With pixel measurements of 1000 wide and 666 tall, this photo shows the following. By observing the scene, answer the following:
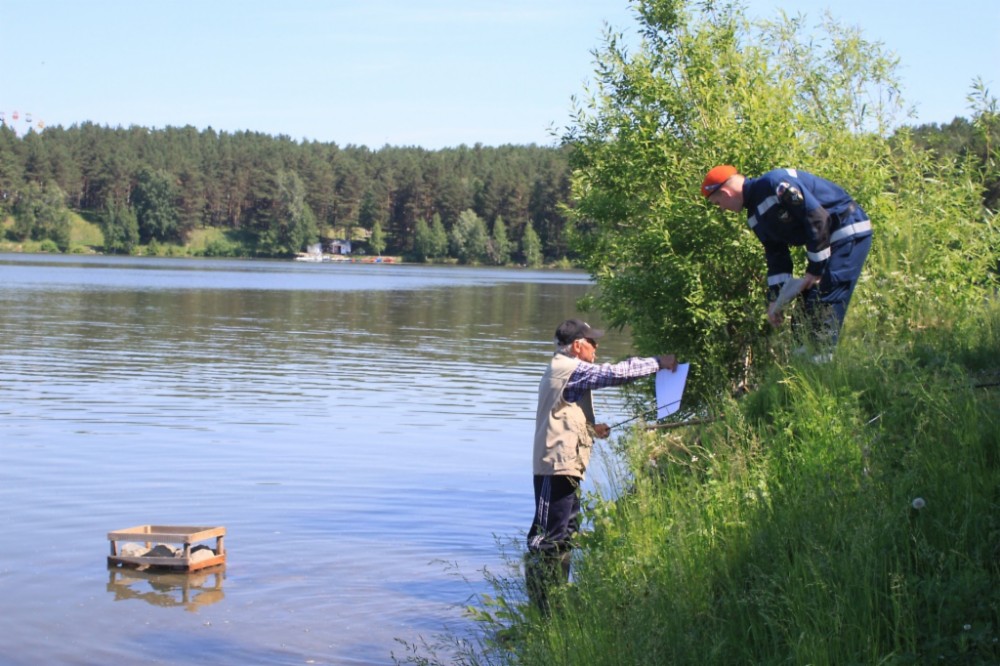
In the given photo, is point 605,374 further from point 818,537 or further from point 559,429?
point 818,537

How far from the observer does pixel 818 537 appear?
600cm

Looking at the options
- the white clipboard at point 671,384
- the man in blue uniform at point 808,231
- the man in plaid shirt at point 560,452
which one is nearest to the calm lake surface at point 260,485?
the man in plaid shirt at point 560,452

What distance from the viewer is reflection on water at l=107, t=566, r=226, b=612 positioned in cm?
1109

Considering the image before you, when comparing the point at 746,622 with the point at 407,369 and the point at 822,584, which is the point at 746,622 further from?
the point at 407,369

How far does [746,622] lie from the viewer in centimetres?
593

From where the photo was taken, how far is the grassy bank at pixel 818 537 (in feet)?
17.9

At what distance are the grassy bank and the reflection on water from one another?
419 cm

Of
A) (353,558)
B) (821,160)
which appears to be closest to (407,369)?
(353,558)

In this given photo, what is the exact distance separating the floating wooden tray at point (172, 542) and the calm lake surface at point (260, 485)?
0.14m

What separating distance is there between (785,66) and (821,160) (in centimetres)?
173

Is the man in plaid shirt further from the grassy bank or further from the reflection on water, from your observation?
the reflection on water

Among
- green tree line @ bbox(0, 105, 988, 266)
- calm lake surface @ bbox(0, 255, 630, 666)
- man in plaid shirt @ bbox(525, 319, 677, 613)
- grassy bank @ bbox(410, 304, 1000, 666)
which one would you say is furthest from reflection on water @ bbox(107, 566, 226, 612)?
green tree line @ bbox(0, 105, 988, 266)

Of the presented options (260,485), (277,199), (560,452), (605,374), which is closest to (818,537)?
(605,374)

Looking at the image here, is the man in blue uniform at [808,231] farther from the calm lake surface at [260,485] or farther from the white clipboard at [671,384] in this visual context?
the calm lake surface at [260,485]
